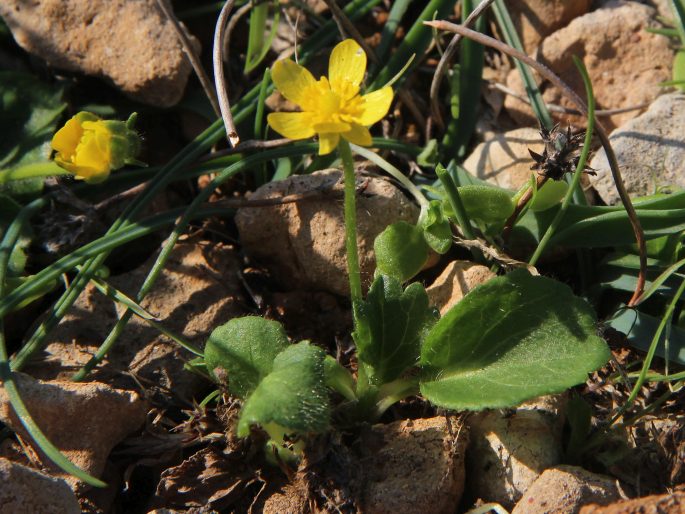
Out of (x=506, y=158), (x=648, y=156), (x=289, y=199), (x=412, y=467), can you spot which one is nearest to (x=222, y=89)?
(x=289, y=199)

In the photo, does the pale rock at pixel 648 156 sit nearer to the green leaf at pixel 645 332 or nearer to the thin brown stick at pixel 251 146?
the green leaf at pixel 645 332

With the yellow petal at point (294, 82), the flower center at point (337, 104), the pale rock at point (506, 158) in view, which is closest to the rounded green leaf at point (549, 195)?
the pale rock at point (506, 158)

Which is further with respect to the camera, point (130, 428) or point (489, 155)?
point (489, 155)

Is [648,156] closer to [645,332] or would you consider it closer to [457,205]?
[645,332]

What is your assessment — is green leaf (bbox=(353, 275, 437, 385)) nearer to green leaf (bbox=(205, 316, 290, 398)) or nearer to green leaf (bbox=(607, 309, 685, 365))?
green leaf (bbox=(205, 316, 290, 398))

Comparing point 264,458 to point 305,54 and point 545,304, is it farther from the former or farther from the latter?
point 305,54

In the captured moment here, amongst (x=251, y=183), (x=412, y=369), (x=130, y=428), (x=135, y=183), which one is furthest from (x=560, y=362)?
(x=135, y=183)
